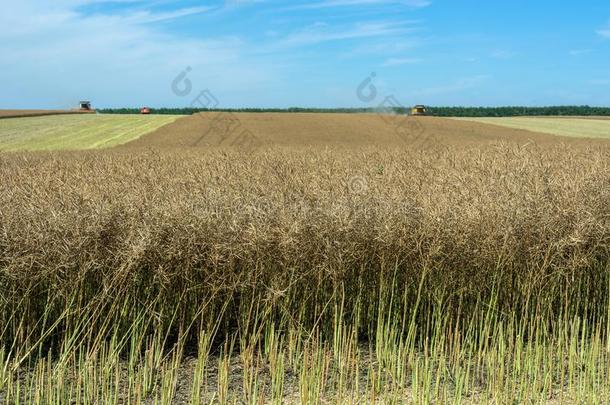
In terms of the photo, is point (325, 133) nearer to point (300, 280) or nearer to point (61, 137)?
point (61, 137)

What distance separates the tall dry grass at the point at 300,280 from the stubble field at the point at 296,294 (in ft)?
0.06

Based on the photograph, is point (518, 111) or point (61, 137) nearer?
point (61, 137)

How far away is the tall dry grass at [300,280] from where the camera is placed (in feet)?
15.6

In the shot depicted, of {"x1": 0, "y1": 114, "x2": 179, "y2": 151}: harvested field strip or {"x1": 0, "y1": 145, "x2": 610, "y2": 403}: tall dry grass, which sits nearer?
{"x1": 0, "y1": 145, "x2": 610, "y2": 403}: tall dry grass

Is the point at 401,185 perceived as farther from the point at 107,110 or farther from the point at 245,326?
the point at 107,110

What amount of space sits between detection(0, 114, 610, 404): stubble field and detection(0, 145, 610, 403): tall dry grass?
0.8 inches

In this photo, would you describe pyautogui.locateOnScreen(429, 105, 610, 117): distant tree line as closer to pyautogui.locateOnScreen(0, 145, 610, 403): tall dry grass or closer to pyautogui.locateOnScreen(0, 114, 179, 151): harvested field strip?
pyautogui.locateOnScreen(0, 114, 179, 151): harvested field strip

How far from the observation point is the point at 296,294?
512 cm

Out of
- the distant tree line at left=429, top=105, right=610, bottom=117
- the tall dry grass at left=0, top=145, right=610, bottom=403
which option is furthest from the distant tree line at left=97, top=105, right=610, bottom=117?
the tall dry grass at left=0, top=145, right=610, bottom=403

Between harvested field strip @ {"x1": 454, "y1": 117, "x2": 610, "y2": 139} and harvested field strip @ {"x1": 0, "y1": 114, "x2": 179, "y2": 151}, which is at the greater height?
harvested field strip @ {"x1": 454, "y1": 117, "x2": 610, "y2": 139}

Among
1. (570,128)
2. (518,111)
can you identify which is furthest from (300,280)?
(518,111)

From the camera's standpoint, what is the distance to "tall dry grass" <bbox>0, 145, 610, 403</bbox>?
475 centimetres

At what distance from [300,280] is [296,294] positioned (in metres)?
0.14

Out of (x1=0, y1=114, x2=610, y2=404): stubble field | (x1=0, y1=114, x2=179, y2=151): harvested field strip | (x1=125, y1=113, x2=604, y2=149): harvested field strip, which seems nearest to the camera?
(x1=0, y1=114, x2=610, y2=404): stubble field
